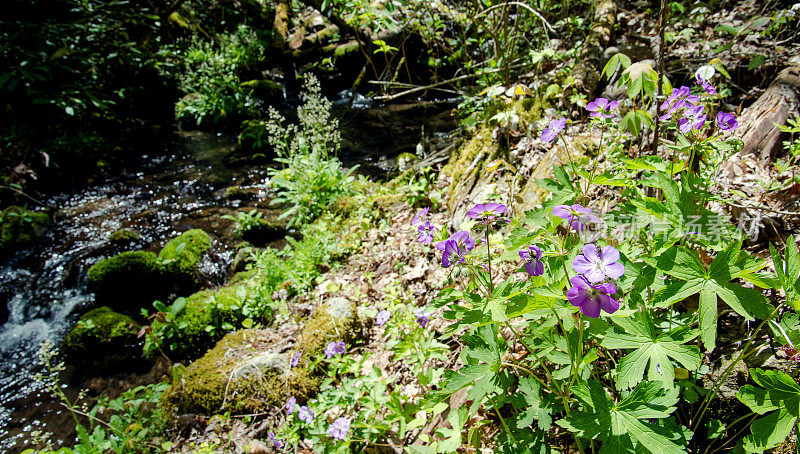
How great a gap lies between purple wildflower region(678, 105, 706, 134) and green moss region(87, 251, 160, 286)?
553 centimetres

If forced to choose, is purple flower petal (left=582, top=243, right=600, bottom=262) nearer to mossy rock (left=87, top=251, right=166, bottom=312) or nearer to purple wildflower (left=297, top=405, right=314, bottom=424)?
purple wildflower (left=297, top=405, right=314, bottom=424)

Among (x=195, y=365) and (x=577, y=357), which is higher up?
(x=577, y=357)

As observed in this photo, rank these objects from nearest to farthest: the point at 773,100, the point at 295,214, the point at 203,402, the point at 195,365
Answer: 1. the point at 773,100
2. the point at 203,402
3. the point at 195,365
4. the point at 295,214

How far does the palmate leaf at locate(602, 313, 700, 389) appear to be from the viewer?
3.66ft

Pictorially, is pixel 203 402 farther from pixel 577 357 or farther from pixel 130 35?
pixel 130 35

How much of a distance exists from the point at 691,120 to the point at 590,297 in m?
1.11

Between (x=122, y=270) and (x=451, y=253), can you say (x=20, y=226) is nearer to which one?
(x=122, y=270)

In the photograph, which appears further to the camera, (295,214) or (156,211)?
(156,211)

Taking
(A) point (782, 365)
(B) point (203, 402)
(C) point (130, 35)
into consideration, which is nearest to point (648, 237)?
(A) point (782, 365)

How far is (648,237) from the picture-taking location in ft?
6.15

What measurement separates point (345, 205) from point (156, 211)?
3.66 m

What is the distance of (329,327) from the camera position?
10.1ft

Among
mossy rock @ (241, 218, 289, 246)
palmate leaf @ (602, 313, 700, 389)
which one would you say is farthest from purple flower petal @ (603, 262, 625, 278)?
mossy rock @ (241, 218, 289, 246)

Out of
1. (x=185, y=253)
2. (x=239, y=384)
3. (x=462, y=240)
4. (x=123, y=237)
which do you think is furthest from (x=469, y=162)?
(x=123, y=237)
